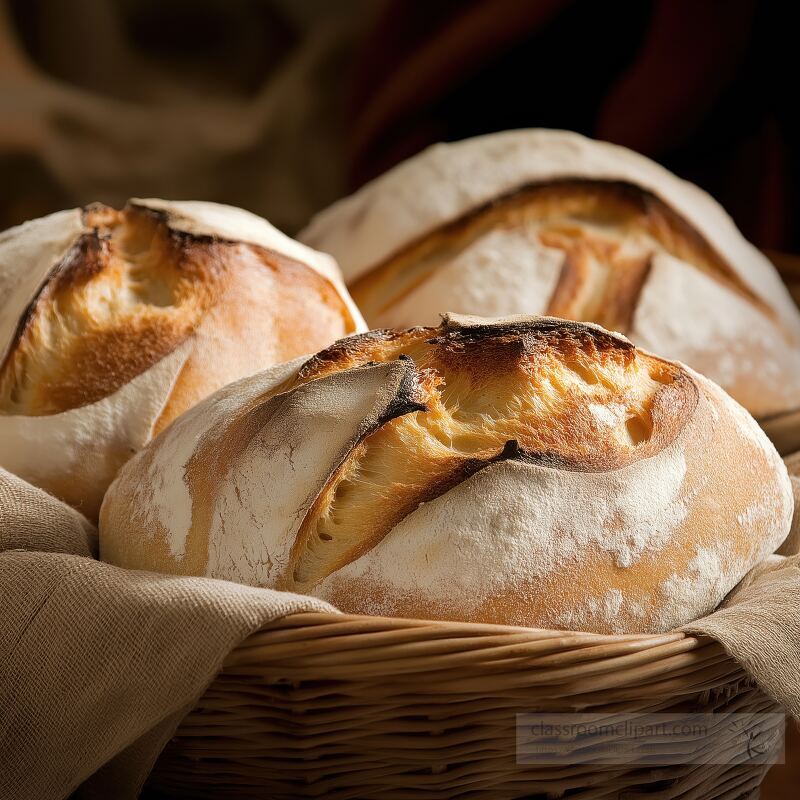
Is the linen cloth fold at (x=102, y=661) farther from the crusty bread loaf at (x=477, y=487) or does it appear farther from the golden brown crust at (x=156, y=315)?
the golden brown crust at (x=156, y=315)

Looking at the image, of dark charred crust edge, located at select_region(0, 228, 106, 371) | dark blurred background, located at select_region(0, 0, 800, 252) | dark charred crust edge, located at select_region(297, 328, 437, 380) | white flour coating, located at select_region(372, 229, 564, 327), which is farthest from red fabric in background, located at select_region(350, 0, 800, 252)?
dark charred crust edge, located at select_region(297, 328, 437, 380)

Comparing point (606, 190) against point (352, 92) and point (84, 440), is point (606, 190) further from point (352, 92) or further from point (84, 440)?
point (352, 92)

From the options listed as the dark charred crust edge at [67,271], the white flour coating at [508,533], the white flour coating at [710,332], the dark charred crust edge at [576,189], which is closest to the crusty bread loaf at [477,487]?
the white flour coating at [508,533]

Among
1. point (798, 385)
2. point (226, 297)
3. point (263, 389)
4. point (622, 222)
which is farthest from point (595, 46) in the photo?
point (263, 389)

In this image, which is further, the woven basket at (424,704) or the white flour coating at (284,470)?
the white flour coating at (284,470)

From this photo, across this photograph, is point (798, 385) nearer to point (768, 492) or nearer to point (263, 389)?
point (768, 492)

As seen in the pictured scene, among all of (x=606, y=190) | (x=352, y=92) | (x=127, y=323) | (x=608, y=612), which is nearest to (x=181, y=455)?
(x=127, y=323)
